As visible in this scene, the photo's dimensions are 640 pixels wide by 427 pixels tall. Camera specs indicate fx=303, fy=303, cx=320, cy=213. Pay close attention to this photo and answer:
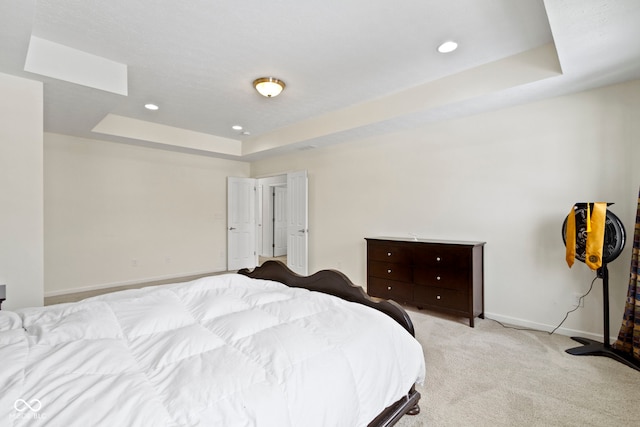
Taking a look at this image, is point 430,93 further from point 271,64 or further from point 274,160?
point 274,160

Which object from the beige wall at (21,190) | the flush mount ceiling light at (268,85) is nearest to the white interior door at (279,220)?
the flush mount ceiling light at (268,85)

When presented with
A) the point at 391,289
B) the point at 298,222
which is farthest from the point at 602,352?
the point at 298,222

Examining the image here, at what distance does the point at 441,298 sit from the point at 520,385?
4.41ft

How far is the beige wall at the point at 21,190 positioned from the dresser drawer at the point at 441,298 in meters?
3.90

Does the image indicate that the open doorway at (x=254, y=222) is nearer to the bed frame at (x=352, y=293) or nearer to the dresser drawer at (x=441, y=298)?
the dresser drawer at (x=441, y=298)

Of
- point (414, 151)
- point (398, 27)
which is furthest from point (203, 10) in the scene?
point (414, 151)

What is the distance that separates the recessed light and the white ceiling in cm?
6

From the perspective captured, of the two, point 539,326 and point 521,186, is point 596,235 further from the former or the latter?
point 539,326

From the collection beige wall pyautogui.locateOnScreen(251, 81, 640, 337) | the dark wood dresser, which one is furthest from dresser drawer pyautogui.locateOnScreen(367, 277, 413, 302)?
beige wall pyautogui.locateOnScreen(251, 81, 640, 337)

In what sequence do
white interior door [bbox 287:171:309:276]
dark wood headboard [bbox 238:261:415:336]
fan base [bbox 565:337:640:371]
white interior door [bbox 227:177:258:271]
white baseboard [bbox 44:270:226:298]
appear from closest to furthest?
1. dark wood headboard [bbox 238:261:415:336]
2. fan base [bbox 565:337:640:371]
3. white baseboard [bbox 44:270:226:298]
4. white interior door [bbox 287:171:309:276]
5. white interior door [bbox 227:177:258:271]

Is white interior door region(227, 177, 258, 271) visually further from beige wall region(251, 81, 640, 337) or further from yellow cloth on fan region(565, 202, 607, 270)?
yellow cloth on fan region(565, 202, 607, 270)

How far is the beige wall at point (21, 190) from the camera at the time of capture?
2.66 metres

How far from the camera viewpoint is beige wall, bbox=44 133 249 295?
14.7ft

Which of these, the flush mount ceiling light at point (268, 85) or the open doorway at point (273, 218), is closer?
the flush mount ceiling light at point (268, 85)
